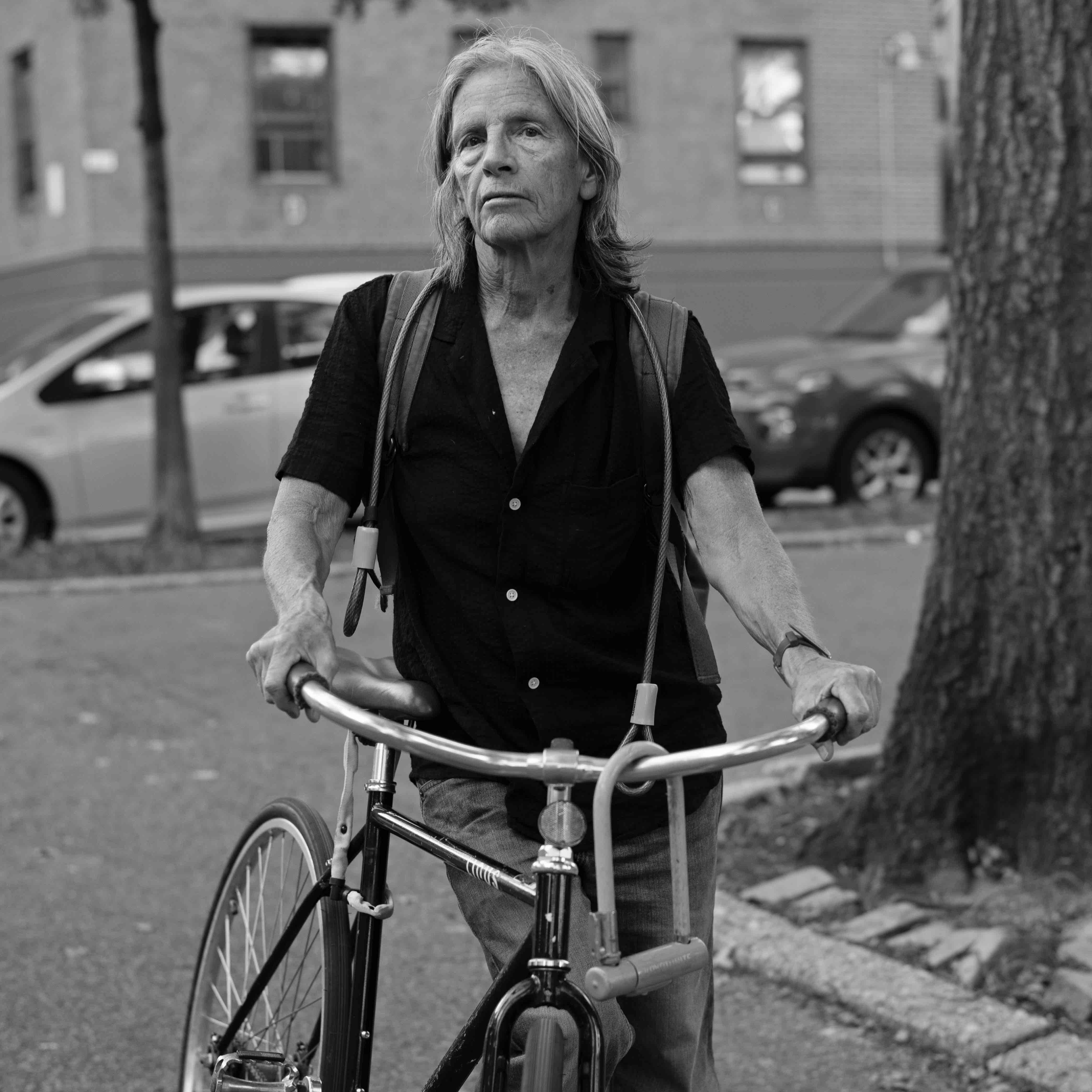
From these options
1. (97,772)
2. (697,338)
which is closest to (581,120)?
(697,338)

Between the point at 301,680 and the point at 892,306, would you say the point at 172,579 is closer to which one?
the point at 892,306

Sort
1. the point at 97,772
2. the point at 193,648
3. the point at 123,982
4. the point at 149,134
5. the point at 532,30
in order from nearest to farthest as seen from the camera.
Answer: the point at 532,30, the point at 123,982, the point at 97,772, the point at 193,648, the point at 149,134

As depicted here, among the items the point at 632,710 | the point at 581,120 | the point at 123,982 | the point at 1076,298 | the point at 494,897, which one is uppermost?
the point at 581,120

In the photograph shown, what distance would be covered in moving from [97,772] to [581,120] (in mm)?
4531

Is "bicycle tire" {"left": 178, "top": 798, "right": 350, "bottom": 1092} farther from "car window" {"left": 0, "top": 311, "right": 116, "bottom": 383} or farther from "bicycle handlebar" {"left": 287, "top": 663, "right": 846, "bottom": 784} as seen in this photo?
"car window" {"left": 0, "top": 311, "right": 116, "bottom": 383}

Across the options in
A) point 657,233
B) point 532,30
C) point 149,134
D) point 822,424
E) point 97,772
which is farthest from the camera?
point 657,233

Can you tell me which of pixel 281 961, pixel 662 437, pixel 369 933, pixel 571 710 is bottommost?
pixel 281 961

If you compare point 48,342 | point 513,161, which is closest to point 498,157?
point 513,161

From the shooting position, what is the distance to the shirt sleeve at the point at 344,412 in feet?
9.43

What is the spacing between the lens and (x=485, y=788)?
9.52ft

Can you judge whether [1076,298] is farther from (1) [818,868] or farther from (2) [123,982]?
(2) [123,982]

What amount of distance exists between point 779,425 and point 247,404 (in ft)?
11.5

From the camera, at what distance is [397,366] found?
2887 millimetres

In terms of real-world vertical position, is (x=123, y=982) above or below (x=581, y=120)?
below
